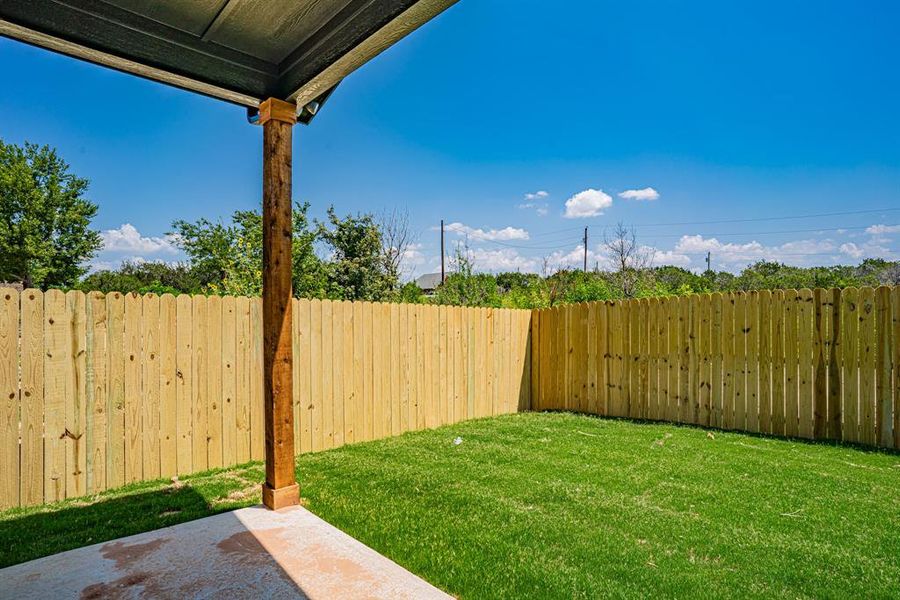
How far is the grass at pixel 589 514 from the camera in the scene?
6.84 ft

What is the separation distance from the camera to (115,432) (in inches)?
136

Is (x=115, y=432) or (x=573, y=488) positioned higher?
(x=115, y=432)

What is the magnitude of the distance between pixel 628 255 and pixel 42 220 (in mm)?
29836

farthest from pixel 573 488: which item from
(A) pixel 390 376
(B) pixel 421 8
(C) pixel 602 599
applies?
(B) pixel 421 8

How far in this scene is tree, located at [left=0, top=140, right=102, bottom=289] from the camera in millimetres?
24203

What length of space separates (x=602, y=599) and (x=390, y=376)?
11.9 ft

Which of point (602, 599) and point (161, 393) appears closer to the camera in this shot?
point (602, 599)

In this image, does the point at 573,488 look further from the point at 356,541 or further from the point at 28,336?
the point at 28,336

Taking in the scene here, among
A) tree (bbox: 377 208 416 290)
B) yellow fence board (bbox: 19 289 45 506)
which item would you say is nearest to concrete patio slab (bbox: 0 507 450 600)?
yellow fence board (bbox: 19 289 45 506)

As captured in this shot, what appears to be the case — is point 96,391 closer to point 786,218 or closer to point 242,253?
point 242,253

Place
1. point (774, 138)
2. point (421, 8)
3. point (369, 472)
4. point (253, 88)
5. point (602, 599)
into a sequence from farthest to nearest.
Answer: point (774, 138), point (369, 472), point (253, 88), point (602, 599), point (421, 8)

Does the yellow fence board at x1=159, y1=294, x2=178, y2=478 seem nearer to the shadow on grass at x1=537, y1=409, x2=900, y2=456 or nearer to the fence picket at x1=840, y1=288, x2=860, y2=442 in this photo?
the shadow on grass at x1=537, y1=409, x2=900, y2=456

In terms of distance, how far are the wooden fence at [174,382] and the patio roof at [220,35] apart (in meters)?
1.83

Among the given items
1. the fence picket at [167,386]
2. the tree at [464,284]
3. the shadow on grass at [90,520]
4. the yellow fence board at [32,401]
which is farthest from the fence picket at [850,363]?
the yellow fence board at [32,401]
